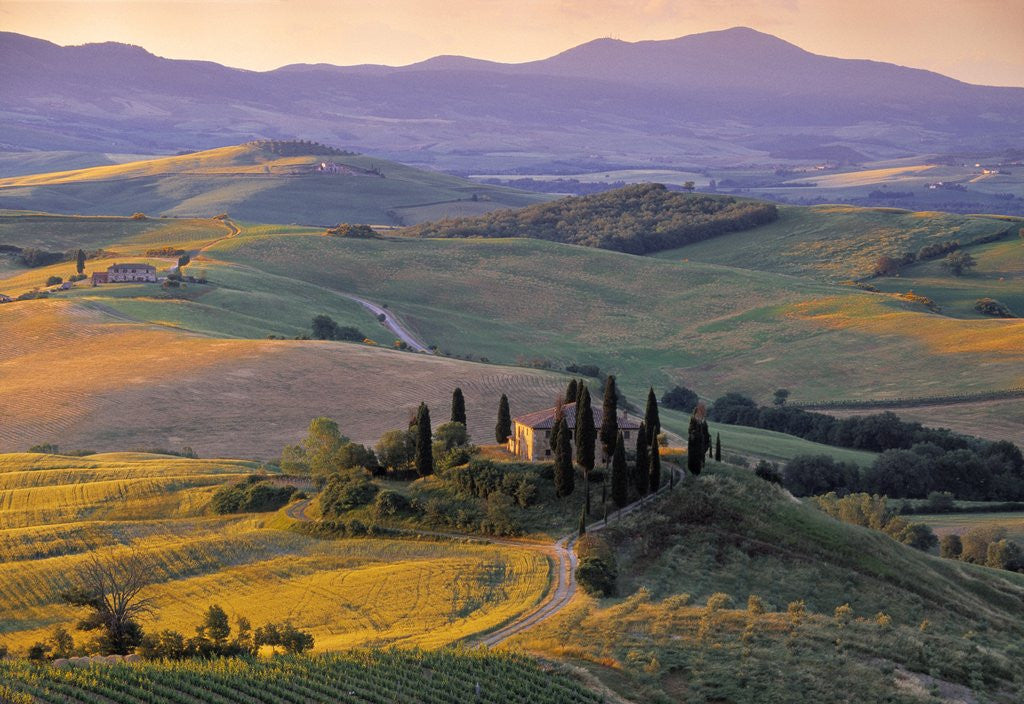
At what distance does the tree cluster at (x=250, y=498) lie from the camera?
6812 cm

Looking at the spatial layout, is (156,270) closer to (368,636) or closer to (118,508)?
(118,508)

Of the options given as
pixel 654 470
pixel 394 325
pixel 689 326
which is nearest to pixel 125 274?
pixel 394 325

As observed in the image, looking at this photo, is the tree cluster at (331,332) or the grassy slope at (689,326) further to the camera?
the tree cluster at (331,332)

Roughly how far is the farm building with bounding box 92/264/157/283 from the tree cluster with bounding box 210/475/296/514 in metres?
96.7

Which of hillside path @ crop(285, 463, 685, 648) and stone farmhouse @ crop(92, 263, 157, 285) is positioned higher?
stone farmhouse @ crop(92, 263, 157, 285)

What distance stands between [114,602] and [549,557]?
1887cm

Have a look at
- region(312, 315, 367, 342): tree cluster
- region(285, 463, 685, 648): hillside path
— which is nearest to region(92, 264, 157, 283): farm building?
region(312, 315, 367, 342): tree cluster

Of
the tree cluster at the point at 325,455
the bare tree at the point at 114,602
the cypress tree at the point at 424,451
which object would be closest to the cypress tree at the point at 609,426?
the cypress tree at the point at 424,451

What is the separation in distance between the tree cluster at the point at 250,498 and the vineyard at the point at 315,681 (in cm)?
3006

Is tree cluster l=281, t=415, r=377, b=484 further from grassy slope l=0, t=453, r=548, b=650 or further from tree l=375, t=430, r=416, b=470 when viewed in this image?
grassy slope l=0, t=453, r=548, b=650

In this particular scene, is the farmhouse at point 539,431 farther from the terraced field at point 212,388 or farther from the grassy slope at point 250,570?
the terraced field at point 212,388

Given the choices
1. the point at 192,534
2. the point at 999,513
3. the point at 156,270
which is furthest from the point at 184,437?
the point at 156,270

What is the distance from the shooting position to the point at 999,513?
91062mm

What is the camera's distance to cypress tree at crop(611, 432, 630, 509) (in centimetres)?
5844
